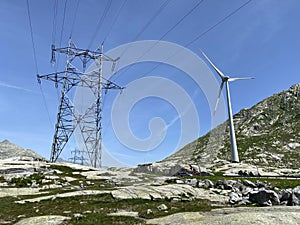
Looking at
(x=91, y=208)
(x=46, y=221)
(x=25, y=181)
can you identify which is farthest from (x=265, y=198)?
(x=25, y=181)

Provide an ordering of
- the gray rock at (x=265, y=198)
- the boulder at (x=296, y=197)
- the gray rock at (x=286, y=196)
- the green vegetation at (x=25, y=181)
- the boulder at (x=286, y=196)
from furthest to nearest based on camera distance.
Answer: the green vegetation at (x=25, y=181) < the gray rock at (x=286, y=196) < the boulder at (x=286, y=196) < the gray rock at (x=265, y=198) < the boulder at (x=296, y=197)

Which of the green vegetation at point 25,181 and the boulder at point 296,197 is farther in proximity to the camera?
the green vegetation at point 25,181

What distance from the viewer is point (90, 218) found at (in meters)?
21.7

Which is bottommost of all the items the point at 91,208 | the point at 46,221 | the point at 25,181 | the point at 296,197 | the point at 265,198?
the point at 46,221

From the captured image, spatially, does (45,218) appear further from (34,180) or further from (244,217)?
(34,180)

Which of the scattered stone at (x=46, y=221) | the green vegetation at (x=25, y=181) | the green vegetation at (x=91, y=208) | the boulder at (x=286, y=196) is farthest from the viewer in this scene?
the green vegetation at (x=25, y=181)

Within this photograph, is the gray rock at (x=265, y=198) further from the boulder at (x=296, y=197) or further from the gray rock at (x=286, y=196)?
the boulder at (x=296, y=197)

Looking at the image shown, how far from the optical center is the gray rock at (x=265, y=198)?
2700 cm

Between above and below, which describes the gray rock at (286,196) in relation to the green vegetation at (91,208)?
above

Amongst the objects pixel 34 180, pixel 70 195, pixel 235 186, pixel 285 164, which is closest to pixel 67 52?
pixel 34 180

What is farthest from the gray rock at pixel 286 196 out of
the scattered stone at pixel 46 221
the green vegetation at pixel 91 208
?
the scattered stone at pixel 46 221

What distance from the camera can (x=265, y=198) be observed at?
2784 centimetres

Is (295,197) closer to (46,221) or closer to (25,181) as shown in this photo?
(46,221)

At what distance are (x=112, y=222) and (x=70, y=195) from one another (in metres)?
16.2
